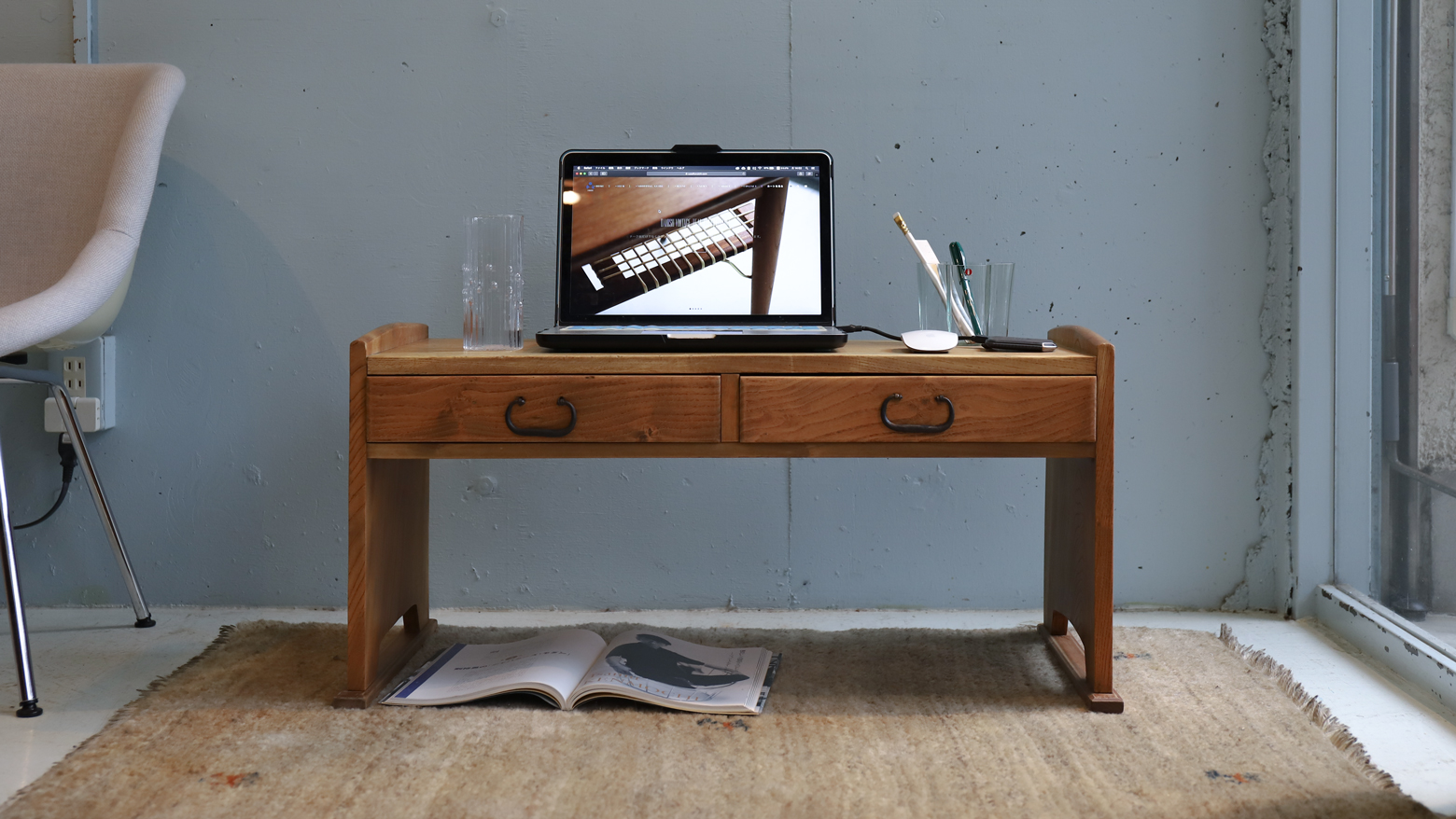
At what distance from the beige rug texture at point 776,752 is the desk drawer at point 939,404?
40 centimetres

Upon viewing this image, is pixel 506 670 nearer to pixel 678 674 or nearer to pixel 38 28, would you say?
pixel 678 674

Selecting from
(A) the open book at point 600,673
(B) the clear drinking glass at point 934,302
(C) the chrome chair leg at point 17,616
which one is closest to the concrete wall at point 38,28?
(C) the chrome chair leg at point 17,616

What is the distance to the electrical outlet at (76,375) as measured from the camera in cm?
186

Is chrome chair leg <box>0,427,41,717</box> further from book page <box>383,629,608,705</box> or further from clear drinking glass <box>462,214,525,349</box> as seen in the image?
clear drinking glass <box>462,214,525,349</box>

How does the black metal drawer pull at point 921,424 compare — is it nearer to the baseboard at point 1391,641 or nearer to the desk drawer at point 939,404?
the desk drawer at point 939,404

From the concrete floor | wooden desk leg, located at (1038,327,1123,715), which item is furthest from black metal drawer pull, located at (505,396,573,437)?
wooden desk leg, located at (1038,327,1123,715)

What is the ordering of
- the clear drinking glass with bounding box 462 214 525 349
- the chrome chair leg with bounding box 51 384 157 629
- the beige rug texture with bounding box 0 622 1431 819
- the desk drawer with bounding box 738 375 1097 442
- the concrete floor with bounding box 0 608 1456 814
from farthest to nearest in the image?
the chrome chair leg with bounding box 51 384 157 629 → the clear drinking glass with bounding box 462 214 525 349 → the desk drawer with bounding box 738 375 1097 442 → the concrete floor with bounding box 0 608 1456 814 → the beige rug texture with bounding box 0 622 1431 819

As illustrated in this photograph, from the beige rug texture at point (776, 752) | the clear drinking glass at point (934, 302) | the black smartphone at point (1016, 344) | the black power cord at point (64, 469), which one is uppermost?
the clear drinking glass at point (934, 302)

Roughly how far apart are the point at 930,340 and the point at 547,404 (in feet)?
1.80

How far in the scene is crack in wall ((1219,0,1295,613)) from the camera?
72.8 inches

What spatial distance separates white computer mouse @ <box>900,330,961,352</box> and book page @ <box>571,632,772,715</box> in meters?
0.55

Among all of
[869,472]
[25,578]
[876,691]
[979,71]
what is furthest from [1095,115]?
[25,578]

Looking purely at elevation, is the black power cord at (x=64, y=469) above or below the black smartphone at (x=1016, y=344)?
below

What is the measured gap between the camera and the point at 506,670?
1499 mm
